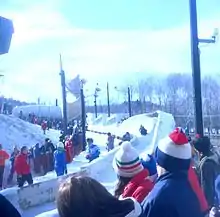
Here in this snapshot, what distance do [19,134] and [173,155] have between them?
48142 mm

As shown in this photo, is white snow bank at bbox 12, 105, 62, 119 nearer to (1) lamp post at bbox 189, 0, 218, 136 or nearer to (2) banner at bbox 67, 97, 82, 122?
(2) banner at bbox 67, 97, 82, 122

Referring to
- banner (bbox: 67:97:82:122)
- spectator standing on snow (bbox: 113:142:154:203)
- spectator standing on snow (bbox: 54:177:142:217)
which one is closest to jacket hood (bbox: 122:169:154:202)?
spectator standing on snow (bbox: 113:142:154:203)

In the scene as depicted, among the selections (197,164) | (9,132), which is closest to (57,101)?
(9,132)

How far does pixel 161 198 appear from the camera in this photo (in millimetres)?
3617

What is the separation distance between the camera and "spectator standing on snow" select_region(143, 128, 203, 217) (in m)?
3.59

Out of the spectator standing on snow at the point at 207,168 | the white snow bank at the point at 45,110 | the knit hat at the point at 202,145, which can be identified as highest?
the white snow bank at the point at 45,110

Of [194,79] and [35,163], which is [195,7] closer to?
[194,79]

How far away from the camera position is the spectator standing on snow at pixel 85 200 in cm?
278

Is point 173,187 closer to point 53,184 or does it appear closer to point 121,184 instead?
point 121,184

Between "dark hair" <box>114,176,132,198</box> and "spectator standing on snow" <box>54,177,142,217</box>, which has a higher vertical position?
"spectator standing on snow" <box>54,177,142,217</box>

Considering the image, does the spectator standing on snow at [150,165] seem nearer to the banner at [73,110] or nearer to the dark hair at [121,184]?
the dark hair at [121,184]

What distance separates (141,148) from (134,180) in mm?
26306

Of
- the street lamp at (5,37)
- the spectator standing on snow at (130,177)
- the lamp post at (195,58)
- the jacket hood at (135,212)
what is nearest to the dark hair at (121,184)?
the spectator standing on snow at (130,177)

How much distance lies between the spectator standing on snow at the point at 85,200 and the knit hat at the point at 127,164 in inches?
57.5
